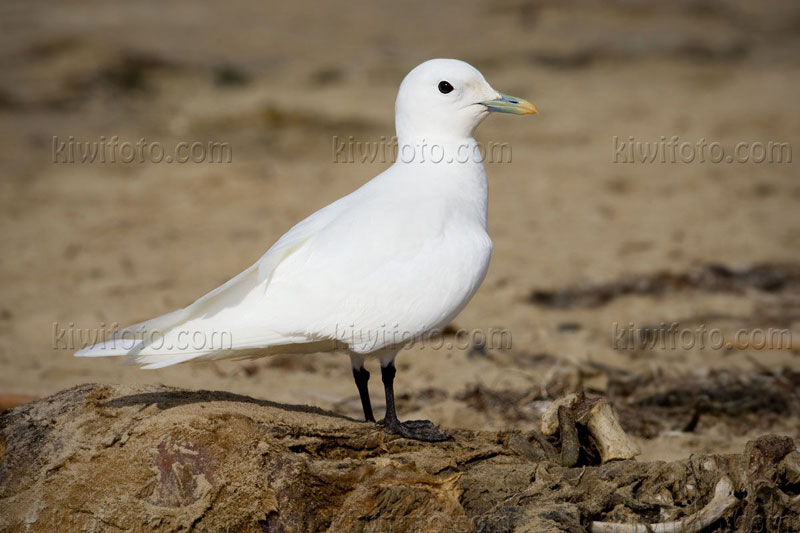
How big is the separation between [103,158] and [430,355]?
6498mm

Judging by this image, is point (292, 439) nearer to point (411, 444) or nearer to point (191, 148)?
point (411, 444)

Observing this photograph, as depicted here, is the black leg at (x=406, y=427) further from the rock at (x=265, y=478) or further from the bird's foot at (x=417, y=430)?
the rock at (x=265, y=478)

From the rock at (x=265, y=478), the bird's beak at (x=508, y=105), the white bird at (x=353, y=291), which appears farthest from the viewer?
the bird's beak at (x=508, y=105)

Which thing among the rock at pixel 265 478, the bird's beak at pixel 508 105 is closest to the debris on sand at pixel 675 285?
the bird's beak at pixel 508 105

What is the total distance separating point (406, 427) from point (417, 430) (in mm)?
69

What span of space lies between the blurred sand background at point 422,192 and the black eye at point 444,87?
6.13ft

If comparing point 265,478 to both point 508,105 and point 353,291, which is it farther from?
point 508,105

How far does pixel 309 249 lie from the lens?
3947 millimetres

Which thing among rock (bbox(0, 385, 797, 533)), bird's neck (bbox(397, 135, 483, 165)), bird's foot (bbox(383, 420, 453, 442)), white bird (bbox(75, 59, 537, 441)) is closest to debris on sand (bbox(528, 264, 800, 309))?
bird's neck (bbox(397, 135, 483, 165))

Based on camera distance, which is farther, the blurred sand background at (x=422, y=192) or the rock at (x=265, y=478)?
the blurred sand background at (x=422, y=192)

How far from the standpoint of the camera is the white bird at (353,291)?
364 cm

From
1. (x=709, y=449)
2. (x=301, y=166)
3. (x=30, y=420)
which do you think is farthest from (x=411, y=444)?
(x=301, y=166)

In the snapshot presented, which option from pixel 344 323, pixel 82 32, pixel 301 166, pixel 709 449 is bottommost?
pixel 709 449

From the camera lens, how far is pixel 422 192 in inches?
165
